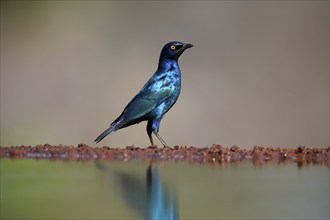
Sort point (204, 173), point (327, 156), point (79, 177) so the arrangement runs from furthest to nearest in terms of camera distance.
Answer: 1. point (327, 156)
2. point (204, 173)
3. point (79, 177)

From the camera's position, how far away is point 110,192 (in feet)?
7.63

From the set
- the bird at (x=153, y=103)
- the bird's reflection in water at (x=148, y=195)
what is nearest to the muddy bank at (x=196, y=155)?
the bird's reflection in water at (x=148, y=195)

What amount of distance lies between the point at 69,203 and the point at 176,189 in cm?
47

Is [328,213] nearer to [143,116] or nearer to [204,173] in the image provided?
[204,173]

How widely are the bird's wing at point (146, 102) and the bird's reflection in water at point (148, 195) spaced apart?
12.8 feet

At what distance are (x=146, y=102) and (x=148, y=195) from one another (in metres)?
4.64

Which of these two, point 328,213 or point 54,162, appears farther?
point 54,162

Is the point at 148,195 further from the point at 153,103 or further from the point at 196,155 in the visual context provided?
the point at 153,103

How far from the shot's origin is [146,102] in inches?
268

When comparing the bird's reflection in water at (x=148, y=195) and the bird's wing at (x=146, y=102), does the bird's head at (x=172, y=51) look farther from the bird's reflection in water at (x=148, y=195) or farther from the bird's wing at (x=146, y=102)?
the bird's reflection in water at (x=148, y=195)

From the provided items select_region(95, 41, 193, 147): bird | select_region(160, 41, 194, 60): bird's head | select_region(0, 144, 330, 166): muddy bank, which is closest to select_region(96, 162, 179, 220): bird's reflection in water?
select_region(0, 144, 330, 166): muddy bank

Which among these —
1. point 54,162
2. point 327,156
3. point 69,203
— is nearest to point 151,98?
point 327,156

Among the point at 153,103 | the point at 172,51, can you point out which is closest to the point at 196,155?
the point at 153,103

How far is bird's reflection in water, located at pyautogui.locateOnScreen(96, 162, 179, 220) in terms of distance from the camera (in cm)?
197
